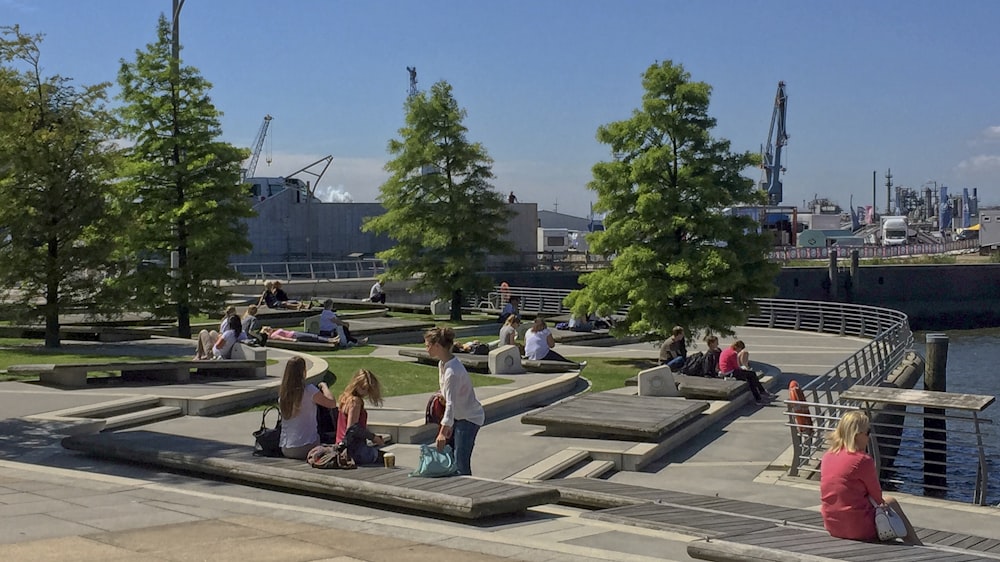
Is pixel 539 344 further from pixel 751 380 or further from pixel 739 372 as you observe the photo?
pixel 751 380

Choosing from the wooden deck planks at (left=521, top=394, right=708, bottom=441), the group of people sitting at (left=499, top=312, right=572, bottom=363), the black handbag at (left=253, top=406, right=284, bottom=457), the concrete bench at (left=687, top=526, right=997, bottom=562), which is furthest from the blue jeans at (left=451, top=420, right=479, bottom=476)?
the group of people sitting at (left=499, top=312, right=572, bottom=363)

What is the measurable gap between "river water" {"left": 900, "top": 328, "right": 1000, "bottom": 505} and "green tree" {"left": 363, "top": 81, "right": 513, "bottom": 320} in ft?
49.9

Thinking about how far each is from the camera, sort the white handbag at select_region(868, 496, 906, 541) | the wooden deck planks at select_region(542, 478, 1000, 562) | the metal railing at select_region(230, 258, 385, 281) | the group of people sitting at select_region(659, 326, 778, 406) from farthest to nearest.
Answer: the metal railing at select_region(230, 258, 385, 281), the group of people sitting at select_region(659, 326, 778, 406), the white handbag at select_region(868, 496, 906, 541), the wooden deck planks at select_region(542, 478, 1000, 562)

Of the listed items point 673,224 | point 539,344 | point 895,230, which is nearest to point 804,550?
point 539,344

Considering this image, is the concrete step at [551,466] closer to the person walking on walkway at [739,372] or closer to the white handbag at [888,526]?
the white handbag at [888,526]

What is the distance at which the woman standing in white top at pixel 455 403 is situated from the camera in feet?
32.7

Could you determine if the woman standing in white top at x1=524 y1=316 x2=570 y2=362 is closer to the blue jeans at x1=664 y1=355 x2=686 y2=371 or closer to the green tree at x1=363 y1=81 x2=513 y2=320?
the blue jeans at x1=664 y1=355 x2=686 y2=371

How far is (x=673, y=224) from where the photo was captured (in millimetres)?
25812

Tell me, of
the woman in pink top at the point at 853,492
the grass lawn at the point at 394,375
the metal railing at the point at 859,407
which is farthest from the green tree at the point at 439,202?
the woman in pink top at the point at 853,492

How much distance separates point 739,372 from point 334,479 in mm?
12122

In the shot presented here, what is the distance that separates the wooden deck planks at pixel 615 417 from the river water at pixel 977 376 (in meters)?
4.25

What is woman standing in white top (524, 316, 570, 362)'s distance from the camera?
77.3ft

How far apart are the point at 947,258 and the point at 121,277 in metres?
65.4

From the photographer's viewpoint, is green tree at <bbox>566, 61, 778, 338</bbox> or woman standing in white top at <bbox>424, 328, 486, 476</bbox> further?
green tree at <bbox>566, 61, 778, 338</bbox>
